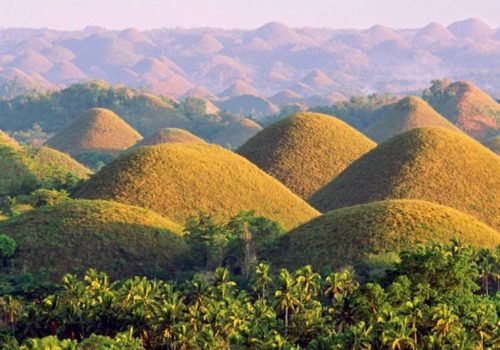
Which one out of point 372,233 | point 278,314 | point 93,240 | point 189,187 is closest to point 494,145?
point 189,187

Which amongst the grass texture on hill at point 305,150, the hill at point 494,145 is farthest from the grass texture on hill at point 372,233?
the hill at point 494,145

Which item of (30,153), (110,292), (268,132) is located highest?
(110,292)

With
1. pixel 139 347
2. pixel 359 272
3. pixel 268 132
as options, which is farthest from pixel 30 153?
pixel 139 347

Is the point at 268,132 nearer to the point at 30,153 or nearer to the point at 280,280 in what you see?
the point at 30,153

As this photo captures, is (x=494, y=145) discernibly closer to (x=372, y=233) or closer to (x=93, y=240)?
(x=372, y=233)

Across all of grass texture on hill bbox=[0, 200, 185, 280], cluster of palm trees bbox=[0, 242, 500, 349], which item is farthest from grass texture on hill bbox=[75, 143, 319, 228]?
cluster of palm trees bbox=[0, 242, 500, 349]

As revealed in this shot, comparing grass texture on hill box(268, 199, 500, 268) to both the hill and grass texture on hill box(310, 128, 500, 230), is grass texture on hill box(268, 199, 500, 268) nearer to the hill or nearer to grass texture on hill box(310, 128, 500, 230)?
grass texture on hill box(310, 128, 500, 230)
